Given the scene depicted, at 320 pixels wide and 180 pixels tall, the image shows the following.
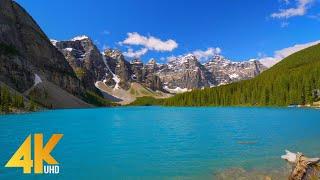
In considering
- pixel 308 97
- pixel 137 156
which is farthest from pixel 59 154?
pixel 308 97

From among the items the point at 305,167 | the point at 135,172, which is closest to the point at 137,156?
the point at 135,172

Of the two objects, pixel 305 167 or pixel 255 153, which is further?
pixel 255 153

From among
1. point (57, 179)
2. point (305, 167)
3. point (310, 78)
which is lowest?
point (57, 179)

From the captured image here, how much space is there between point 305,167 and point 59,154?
2726 centimetres

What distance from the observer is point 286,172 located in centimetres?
3098

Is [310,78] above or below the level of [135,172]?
above

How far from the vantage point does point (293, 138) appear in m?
52.6

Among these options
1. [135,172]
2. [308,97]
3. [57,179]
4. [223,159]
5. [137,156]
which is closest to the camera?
[57,179]

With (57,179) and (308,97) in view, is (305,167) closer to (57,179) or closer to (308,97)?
(57,179)

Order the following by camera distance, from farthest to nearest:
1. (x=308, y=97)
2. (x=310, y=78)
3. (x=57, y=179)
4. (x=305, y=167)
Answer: (x=310, y=78) < (x=308, y=97) < (x=57, y=179) < (x=305, y=167)

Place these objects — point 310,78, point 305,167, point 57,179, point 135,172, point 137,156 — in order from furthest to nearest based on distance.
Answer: point 310,78, point 137,156, point 135,172, point 57,179, point 305,167

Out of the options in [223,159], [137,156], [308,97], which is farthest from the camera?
[308,97]

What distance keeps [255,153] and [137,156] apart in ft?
40.9

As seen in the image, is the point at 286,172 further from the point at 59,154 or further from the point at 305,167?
the point at 59,154
